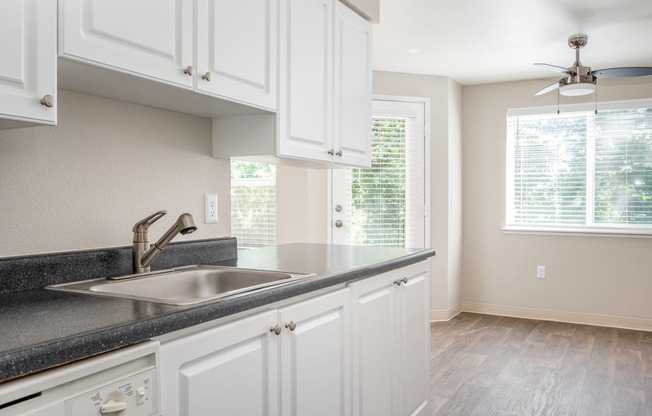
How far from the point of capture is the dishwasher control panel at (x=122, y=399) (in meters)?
0.91

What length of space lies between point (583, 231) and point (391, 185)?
5.97 ft

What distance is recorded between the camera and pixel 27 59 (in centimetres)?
113

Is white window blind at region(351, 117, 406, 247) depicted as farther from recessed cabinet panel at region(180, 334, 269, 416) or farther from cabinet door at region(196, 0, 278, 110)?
recessed cabinet panel at region(180, 334, 269, 416)

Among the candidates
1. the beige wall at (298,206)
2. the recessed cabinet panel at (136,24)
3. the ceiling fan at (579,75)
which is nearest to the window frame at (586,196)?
the ceiling fan at (579,75)

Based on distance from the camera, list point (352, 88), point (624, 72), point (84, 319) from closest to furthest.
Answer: point (84, 319), point (352, 88), point (624, 72)

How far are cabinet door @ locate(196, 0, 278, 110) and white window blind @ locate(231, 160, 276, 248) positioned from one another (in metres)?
3.06

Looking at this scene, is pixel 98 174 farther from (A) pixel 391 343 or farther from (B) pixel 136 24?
(A) pixel 391 343

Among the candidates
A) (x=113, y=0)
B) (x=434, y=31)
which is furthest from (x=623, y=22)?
(x=113, y=0)

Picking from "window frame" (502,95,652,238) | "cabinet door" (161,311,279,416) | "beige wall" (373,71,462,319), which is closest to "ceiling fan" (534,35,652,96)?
"window frame" (502,95,652,238)

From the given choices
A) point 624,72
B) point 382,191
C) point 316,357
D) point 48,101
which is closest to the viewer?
point 48,101

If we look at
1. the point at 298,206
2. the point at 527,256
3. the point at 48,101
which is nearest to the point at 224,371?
the point at 48,101

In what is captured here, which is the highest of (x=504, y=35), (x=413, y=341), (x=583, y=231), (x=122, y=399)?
(x=504, y=35)

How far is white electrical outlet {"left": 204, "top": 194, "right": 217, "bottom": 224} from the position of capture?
7.20 feet

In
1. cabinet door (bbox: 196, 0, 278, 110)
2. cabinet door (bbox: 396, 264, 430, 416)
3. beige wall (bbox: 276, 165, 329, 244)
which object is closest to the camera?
cabinet door (bbox: 196, 0, 278, 110)
